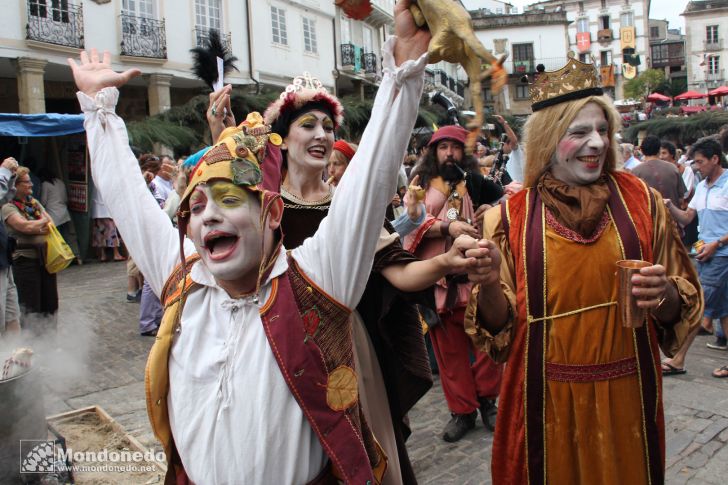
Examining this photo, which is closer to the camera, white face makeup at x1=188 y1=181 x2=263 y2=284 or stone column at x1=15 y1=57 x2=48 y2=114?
white face makeup at x1=188 y1=181 x2=263 y2=284

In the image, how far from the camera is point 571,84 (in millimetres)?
2564

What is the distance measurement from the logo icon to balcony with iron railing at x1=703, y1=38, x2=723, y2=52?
6766 cm

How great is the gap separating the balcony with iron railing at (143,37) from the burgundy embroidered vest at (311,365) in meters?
17.8

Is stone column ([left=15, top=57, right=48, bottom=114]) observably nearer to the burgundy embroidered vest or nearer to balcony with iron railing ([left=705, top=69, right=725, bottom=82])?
the burgundy embroidered vest

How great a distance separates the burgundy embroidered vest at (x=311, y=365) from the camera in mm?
1730

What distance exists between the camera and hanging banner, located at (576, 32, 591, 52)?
2438 inches

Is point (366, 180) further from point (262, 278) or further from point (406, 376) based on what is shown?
point (406, 376)

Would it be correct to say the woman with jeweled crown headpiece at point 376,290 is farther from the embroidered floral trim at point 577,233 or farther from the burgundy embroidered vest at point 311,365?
the embroidered floral trim at point 577,233

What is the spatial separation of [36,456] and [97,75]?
101 inches

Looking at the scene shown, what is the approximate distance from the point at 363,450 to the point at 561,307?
1069 millimetres

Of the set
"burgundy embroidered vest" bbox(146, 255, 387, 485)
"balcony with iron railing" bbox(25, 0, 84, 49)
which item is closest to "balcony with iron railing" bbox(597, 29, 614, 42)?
"balcony with iron railing" bbox(25, 0, 84, 49)

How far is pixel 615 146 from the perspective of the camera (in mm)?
2668

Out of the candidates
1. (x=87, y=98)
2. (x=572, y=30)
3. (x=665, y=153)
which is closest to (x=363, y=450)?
(x=87, y=98)

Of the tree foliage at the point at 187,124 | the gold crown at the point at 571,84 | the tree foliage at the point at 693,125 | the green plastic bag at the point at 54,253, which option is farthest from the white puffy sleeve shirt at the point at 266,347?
the tree foliage at the point at 693,125
